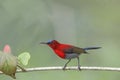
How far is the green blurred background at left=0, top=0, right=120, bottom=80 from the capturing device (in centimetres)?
373

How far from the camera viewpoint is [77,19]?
4320mm

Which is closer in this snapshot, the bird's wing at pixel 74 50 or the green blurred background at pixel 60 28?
the bird's wing at pixel 74 50

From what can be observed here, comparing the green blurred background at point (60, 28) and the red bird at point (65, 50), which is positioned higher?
the red bird at point (65, 50)

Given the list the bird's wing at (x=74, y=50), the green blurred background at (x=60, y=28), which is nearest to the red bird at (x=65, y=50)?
the bird's wing at (x=74, y=50)

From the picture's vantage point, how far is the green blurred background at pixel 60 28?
3732 millimetres

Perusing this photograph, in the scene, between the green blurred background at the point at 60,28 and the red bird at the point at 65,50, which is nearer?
the red bird at the point at 65,50

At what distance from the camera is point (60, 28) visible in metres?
4.28

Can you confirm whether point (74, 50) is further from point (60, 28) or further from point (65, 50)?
point (60, 28)

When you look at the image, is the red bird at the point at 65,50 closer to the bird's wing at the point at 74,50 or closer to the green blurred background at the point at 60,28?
the bird's wing at the point at 74,50

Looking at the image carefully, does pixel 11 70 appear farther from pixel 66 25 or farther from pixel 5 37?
pixel 66 25

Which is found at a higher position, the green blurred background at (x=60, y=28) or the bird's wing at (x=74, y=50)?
the bird's wing at (x=74, y=50)

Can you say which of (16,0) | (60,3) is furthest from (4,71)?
(16,0)

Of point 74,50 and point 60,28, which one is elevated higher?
point 74,50

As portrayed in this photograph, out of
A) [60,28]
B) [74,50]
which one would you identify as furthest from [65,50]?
[60,28]
